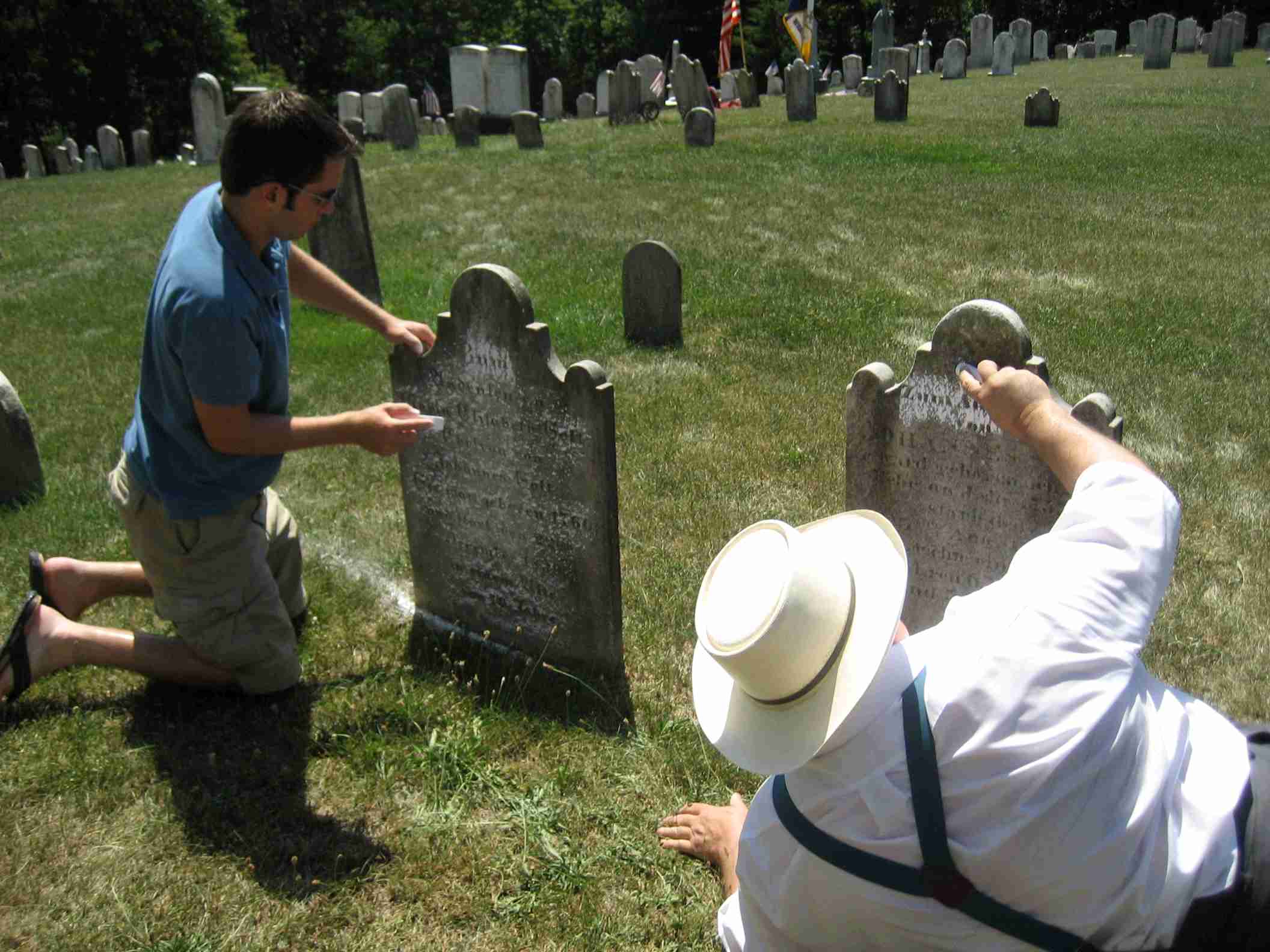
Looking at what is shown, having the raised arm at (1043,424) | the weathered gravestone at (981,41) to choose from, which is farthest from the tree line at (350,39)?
the raised arm at (1043,424)

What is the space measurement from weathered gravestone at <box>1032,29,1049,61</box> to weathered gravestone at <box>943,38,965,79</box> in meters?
7.79

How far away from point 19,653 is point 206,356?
1656 mm

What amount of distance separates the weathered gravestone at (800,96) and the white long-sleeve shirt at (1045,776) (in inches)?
851

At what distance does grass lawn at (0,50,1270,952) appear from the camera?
349 cm

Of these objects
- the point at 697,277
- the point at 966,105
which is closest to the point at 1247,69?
the point at 966,105

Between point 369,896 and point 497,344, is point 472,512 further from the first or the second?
point 369,896

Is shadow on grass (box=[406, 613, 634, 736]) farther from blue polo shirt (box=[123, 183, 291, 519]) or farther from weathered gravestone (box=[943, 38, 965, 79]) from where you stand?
weathered gravestone (box=[943, 38, 965, 79])

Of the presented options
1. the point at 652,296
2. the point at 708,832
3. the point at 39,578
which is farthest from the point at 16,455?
the point at 708,832

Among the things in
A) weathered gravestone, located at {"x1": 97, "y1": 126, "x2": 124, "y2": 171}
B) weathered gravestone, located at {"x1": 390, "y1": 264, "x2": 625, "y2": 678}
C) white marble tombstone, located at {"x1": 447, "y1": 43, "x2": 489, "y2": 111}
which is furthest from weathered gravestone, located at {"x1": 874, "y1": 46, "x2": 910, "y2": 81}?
weathered gravestone, located at {"x1": 390, "y1": 264, "x2": 625, "y2": 678}

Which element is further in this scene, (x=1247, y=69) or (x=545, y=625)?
(x=1247, y=69)

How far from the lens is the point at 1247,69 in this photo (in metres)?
29.2

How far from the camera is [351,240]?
34.1ft

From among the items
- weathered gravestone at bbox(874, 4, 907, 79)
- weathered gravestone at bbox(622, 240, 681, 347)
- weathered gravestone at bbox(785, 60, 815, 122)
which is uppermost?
weathered gravestone at bbox(874, 4, 907, 79)

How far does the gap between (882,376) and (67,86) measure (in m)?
44.3
